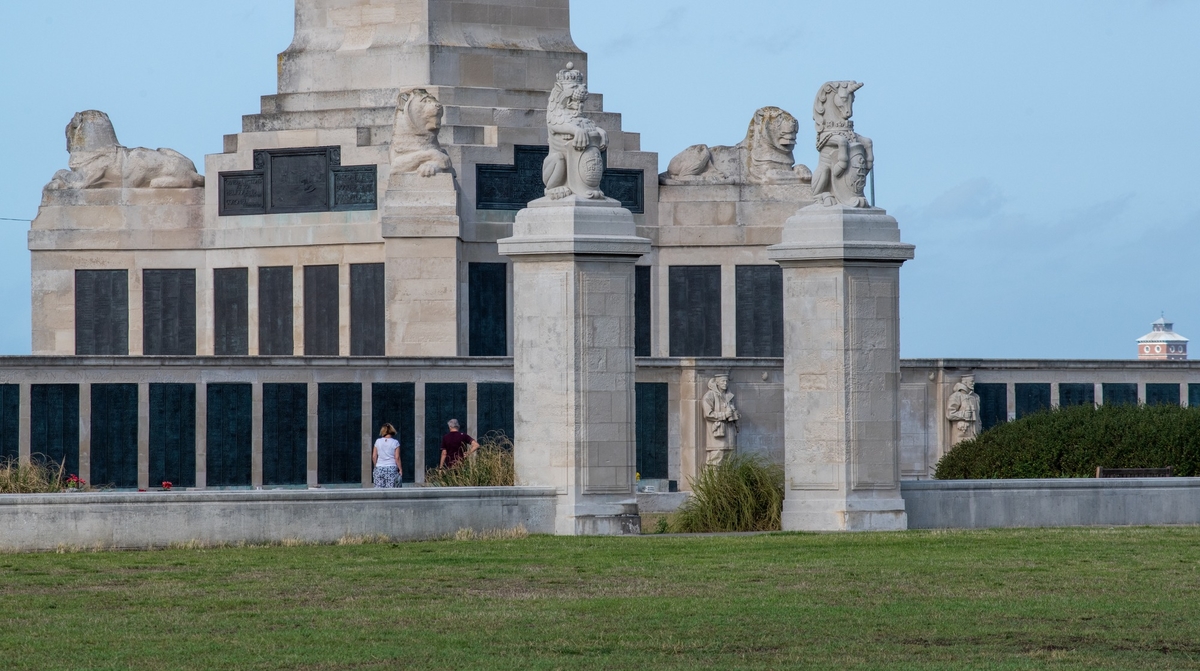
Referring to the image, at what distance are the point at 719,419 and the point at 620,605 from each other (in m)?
16.0

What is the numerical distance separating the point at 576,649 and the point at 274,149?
25.0 m

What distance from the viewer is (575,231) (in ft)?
78.9

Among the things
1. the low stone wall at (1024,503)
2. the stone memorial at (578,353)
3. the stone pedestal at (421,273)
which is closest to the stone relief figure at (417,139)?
the stone pedestal at (421,273)

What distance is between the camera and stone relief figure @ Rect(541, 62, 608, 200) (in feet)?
80.5

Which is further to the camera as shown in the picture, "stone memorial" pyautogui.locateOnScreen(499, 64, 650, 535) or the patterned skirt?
the patterned skirt

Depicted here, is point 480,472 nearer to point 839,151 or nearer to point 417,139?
point 839,151

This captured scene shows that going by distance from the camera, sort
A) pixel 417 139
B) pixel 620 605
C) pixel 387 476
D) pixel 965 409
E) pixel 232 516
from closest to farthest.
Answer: pixel 620 605, pixel 232 516, pixel 387 476, pixel 965 409, pixel 417 139

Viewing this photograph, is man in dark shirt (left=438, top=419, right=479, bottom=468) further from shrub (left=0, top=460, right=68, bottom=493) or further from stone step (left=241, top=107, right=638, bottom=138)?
stone step (left=241, top=107, right=638, bottom=138)

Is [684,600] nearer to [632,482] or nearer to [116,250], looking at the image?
[632,482]

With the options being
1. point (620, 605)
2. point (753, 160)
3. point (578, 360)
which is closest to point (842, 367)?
point (578, 360)

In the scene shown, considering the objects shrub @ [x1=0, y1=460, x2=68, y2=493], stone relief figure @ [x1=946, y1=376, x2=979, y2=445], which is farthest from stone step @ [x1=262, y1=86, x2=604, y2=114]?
shrub @ [x1=0, y1=460, x2=68, y2=493]

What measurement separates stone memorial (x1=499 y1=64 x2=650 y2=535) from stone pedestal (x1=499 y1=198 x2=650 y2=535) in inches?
0.5

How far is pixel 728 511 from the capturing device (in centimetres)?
2511

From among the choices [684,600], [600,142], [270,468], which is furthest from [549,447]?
[270,468]
